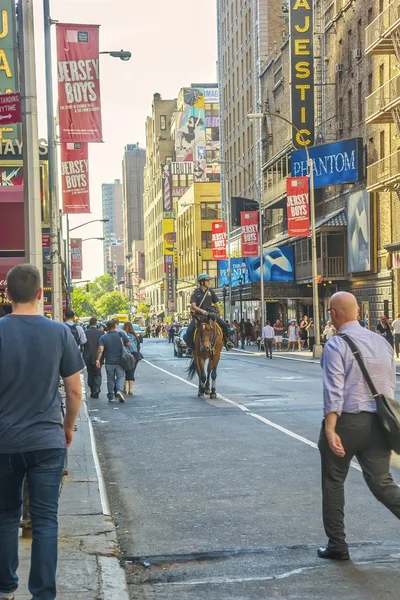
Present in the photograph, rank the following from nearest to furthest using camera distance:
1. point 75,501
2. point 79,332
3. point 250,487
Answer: point 75,501, point 250,487, point 79,332

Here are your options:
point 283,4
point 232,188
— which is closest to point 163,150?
point 232,188

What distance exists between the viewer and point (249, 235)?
61.3 m

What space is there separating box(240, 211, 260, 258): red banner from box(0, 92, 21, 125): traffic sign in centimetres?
4845

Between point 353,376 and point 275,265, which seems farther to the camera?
point 275,265

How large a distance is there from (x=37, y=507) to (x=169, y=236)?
140 m

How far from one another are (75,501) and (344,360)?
3300 millimetres

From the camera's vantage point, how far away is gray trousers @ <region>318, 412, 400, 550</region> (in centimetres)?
665

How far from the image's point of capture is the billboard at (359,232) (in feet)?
158

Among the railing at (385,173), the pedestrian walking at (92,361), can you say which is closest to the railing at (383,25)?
the railing at (385,173)

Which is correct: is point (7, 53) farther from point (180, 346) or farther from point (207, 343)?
point (180, 346)

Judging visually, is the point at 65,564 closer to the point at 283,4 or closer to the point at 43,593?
the point at 43,593

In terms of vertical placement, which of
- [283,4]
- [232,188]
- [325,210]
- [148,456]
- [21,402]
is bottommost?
[148,456]

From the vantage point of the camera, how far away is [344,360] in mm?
6715

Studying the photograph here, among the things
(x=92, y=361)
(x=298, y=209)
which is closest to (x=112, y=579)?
(x=92, y=361)
